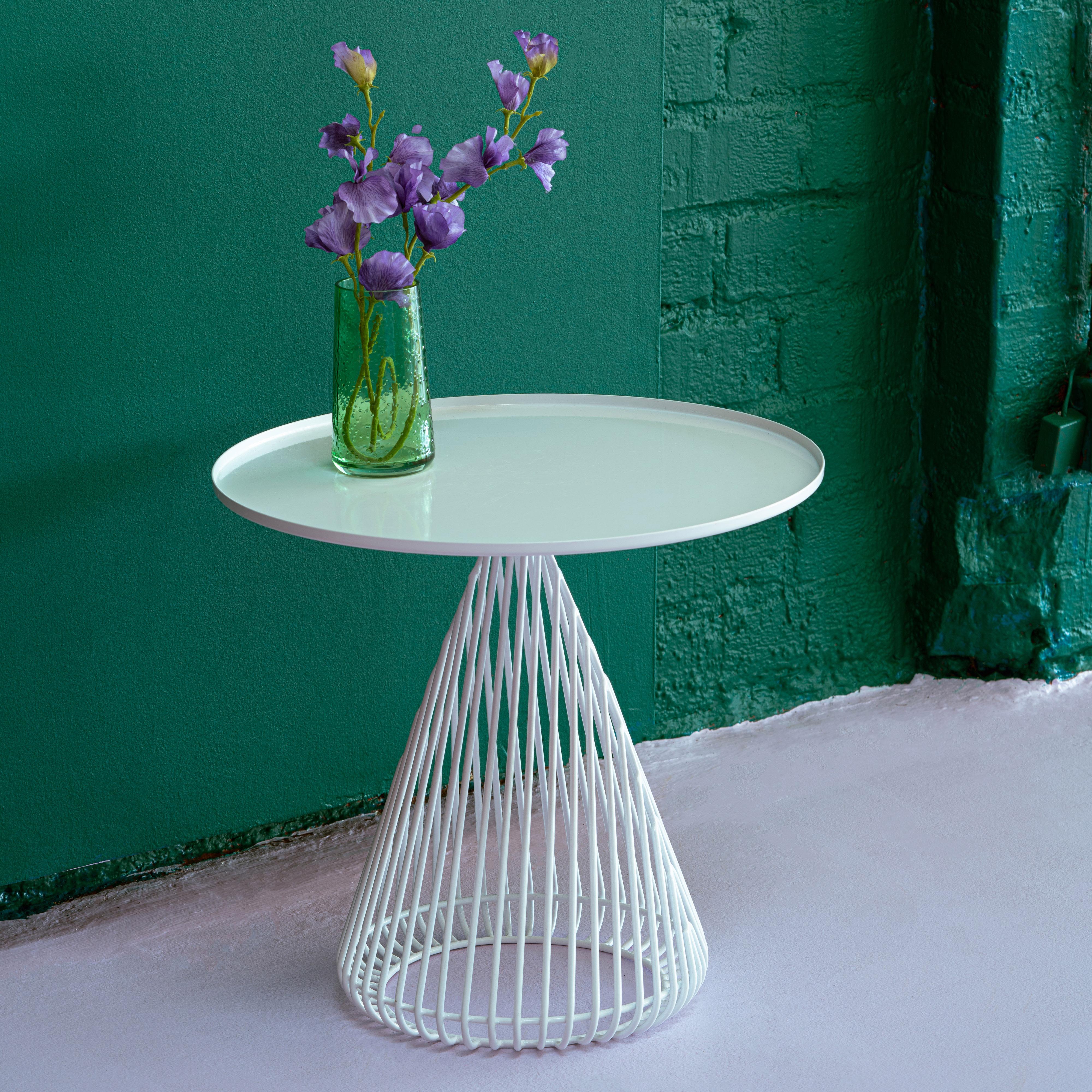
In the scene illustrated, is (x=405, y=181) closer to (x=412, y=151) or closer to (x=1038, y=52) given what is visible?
(x=412, y=151)

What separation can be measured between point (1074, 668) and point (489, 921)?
1.39 m

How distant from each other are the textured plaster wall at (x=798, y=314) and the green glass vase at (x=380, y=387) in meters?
0.69

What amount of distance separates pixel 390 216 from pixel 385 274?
105 mm

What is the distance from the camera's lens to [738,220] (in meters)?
2.14

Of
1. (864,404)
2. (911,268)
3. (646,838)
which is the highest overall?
(911,268)

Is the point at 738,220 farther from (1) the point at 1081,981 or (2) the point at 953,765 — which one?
(1) the point at 1081,981

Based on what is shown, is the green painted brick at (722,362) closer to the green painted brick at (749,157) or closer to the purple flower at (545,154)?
the green painted brick at (749,157)

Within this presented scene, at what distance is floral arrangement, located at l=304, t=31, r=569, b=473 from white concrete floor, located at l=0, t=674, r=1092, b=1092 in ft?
2.23

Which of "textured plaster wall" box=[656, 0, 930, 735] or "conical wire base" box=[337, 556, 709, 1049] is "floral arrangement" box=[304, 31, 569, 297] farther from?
"textured plaster wall" box=[656, 0, 930, 735]

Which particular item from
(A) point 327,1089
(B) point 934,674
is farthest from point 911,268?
(A) point 327,1089

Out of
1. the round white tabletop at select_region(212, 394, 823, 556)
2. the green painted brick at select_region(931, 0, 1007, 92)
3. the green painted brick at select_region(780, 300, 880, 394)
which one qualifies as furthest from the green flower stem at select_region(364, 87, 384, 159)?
the green painted brick at select_region(931, 0, 1007, 92)

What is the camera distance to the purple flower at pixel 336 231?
1.47 metres

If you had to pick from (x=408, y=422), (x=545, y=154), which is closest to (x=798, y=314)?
(x=545, y=154)

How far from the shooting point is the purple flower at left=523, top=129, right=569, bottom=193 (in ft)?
4.95
